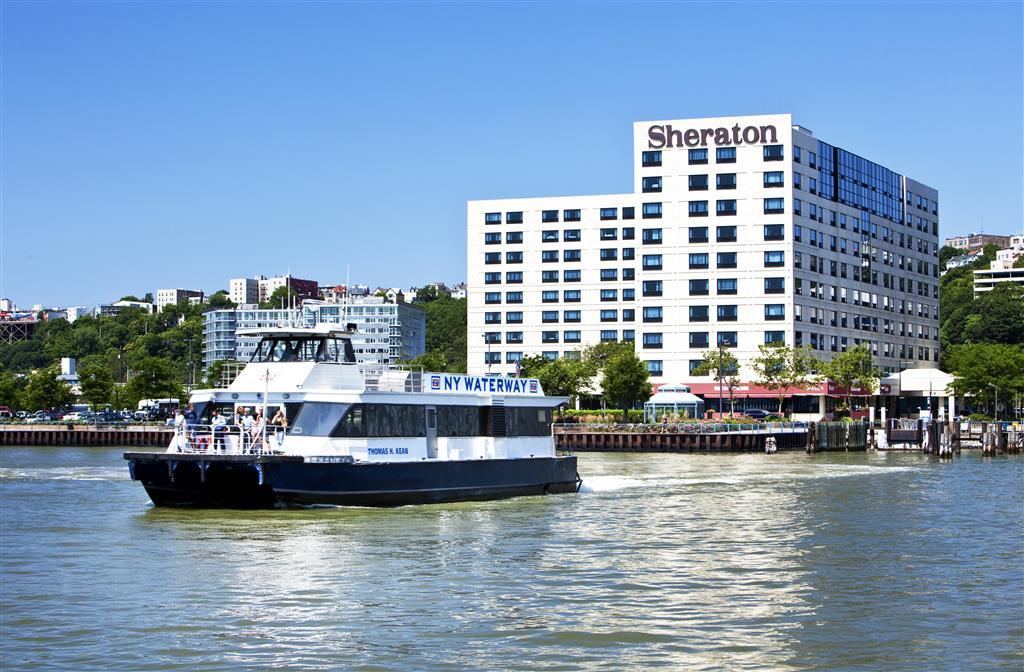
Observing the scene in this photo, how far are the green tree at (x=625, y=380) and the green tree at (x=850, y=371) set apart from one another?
16563mm

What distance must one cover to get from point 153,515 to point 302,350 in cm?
667

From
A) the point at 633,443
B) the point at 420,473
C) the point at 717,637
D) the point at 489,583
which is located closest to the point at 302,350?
the point at 420,473

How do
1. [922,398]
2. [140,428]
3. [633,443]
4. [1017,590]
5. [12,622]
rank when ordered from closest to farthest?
1. [12,622]
2. [1017,590]
3. [633,443]
4. [140,428]
5. [922,398]

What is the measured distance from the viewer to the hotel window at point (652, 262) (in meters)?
118

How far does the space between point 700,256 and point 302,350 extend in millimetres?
82291

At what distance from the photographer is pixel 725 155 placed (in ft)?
380

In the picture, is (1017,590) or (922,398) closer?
(1017,590)

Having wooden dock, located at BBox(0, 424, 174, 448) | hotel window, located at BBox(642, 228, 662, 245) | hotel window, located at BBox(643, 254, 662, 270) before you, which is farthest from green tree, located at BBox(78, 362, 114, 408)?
hotel window, located at BBox(642, 228, 662, 245)

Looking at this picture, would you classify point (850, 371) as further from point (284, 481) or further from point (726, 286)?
point (284, 481)

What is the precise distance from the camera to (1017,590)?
2452 centimetres

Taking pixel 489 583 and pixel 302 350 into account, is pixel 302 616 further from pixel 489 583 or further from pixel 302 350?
pixel 302 350

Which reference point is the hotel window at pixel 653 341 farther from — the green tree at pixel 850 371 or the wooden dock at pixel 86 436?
the wooden dock at pixel 86 436

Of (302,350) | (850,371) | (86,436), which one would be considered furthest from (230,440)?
(850,371)

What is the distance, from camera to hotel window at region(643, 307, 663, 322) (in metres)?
119
